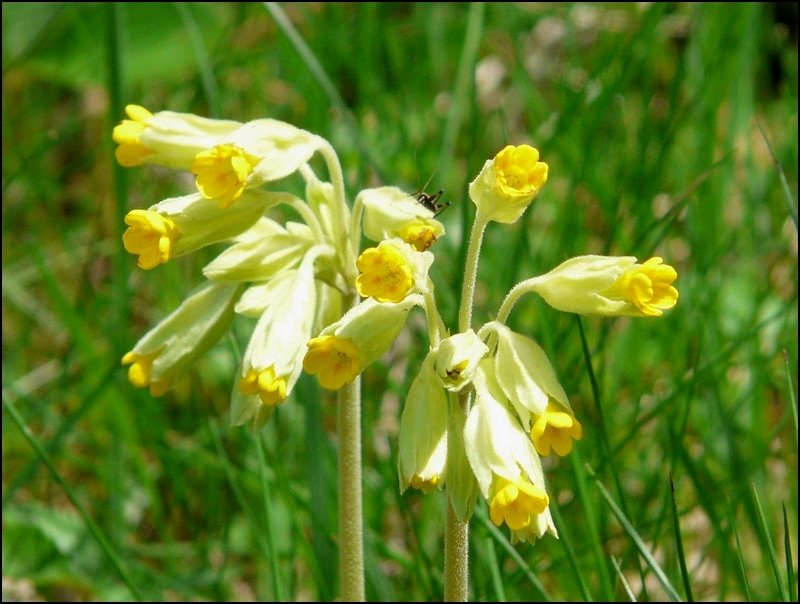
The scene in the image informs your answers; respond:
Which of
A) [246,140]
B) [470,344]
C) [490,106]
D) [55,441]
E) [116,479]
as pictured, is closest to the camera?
[470,344]

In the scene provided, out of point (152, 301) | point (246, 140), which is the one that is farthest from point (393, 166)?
point (246, 140)

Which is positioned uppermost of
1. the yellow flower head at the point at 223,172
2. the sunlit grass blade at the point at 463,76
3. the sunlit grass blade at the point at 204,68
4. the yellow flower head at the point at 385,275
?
the yellow flower head at the point at 223,172

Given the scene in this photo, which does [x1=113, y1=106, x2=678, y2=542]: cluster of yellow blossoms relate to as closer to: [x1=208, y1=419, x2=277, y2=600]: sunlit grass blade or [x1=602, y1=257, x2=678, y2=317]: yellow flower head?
[x1=602, y1=257, x2=678, y2=317]: yellow flower head

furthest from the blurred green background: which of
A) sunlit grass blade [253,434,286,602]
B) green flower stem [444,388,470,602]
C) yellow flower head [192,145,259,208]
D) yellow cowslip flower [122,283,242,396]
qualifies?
yellow flower head [192,145,259,208]

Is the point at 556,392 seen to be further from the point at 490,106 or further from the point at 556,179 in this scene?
the point at 490,106

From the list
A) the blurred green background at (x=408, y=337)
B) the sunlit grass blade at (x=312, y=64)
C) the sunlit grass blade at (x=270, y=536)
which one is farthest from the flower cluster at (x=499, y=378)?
the sunlit grass blade at (x=312, y=64)

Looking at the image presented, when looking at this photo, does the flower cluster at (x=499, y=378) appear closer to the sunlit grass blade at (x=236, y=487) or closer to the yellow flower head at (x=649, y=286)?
the yellow flower head at (x=649, y=286)
